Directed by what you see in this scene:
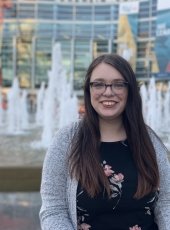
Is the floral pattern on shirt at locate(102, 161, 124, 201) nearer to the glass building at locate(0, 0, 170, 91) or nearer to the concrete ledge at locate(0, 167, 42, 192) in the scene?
the concrete ledge at locate(0, 167, 42, 192)

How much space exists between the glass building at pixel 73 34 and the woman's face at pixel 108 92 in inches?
1339

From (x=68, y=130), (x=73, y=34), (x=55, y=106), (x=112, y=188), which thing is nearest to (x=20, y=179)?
(x=68, y=130)

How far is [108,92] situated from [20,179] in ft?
8.92

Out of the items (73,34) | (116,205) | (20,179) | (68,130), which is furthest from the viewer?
(73,34)

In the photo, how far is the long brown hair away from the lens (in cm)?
130

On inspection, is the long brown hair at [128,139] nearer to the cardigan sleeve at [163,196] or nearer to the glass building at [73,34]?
the cardigan sleeve at [163,196]

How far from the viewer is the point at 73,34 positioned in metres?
41.8

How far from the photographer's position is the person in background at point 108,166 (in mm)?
1289

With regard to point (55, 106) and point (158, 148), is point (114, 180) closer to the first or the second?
point (158, 148)

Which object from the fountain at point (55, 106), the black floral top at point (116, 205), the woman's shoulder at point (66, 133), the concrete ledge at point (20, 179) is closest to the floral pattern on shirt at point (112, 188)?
the black floral top at point (116, 205)

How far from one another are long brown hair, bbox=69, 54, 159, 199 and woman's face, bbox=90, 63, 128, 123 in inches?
0.7

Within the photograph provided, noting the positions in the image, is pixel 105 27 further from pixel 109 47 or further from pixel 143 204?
pixel 143 204

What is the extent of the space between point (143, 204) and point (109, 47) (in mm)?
38246

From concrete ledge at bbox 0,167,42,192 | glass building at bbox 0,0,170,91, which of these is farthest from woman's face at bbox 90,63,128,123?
glass building at bbox 0,0,170,91
